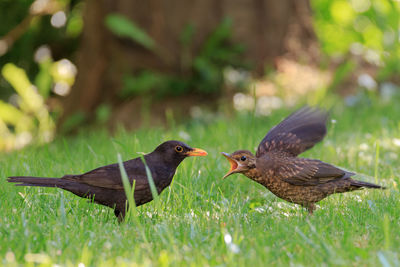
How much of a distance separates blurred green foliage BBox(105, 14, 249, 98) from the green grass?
10.9 ft

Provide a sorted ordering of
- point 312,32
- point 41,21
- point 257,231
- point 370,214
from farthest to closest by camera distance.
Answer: point 41,21
point 312,32
point 370,214
point 257,231

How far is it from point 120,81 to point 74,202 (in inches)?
216

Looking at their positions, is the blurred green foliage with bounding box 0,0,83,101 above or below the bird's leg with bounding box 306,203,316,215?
above

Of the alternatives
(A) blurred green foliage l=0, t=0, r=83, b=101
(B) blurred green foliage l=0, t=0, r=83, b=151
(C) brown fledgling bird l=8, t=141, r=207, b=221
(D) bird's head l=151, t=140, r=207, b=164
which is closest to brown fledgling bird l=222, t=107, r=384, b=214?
(D) bird's head l=151, t=140, r=207, b=164

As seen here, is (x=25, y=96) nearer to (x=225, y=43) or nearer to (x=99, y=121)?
(x=99, y=121)

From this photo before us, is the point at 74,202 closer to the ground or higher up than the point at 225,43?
closer to the ground

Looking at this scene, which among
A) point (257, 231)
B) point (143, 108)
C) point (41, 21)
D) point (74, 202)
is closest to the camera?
point (257, 231)

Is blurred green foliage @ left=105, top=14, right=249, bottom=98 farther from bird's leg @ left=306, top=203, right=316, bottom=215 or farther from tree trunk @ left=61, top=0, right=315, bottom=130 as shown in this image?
bird's leg @ left=306, top=203, right=316, bottom=215

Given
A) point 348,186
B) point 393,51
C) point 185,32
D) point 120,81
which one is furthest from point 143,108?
point 348,186

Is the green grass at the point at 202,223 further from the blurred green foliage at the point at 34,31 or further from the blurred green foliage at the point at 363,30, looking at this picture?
the blurred green foliage at the point at 34,31

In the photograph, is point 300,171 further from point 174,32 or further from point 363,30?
point 363,30

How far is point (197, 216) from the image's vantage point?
382cm

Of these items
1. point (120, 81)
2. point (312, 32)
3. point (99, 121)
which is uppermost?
point (312, 32)

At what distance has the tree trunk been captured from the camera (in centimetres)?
927
